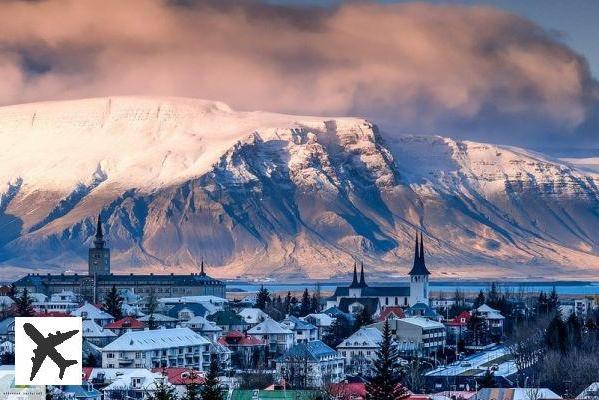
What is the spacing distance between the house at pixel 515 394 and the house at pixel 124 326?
167 feet

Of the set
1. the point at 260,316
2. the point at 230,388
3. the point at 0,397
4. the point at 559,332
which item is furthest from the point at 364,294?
the point at 0,397

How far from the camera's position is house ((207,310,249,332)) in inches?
5329

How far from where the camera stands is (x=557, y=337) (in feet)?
326

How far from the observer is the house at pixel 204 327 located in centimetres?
12331

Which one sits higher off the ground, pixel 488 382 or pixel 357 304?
pixel 357 304

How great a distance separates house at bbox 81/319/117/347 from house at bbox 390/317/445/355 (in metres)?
19.4

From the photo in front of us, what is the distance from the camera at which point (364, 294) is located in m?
193

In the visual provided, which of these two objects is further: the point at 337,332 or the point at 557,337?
the point at 337,332

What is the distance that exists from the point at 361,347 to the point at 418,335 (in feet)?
42.4

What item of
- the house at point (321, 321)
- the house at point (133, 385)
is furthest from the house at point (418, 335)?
the house at point (133, 385)

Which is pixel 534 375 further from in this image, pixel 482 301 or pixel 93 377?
pixel 482 301

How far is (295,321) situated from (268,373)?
43832 mm

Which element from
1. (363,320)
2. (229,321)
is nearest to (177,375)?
(229,321)

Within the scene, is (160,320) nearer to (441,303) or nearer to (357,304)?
(357,304)
